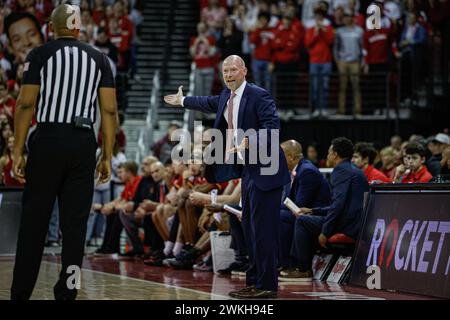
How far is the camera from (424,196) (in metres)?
9.50

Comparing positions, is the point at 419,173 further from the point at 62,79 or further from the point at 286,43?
the point at 286,43

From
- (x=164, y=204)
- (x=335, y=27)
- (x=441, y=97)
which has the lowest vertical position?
(x=164, y=204)

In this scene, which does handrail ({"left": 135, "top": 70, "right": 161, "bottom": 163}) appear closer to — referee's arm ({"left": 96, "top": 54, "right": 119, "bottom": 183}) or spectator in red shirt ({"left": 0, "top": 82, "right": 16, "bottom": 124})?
spectator in red shirt ({"left": 0, "top": 82, "right": 16, "bottom": 124})

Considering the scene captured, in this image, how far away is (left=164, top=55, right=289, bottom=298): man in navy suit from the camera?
857 cm

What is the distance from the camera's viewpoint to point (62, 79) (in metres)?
7.18

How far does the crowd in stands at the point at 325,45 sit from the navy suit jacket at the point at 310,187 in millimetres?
7050

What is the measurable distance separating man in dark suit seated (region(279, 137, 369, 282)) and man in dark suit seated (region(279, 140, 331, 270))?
0.68 ft

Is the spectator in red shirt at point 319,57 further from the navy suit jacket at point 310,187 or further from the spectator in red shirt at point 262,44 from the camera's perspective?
the navy suit jacket at point 310,187

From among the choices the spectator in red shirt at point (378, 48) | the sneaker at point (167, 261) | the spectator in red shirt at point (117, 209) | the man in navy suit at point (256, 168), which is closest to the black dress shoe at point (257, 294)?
the man in navy suit at point (256, 168)

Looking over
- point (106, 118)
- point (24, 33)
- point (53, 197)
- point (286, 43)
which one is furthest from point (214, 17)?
point (53, 197)

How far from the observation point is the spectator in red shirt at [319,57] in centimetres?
1891

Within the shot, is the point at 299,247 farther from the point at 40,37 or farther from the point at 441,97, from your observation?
the point at 40,37
